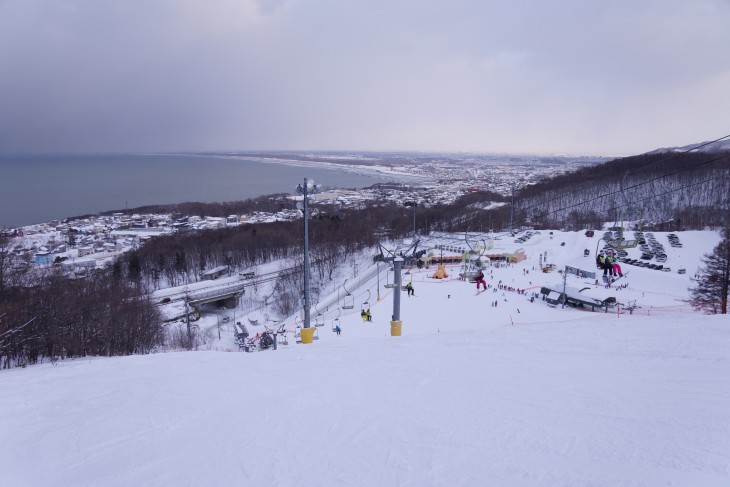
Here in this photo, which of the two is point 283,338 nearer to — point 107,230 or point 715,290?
point 715,290

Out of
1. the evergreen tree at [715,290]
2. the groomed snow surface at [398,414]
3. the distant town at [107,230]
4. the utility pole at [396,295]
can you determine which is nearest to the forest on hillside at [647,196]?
the distant town at [107,230]

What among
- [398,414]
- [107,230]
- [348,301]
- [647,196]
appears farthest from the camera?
[647,196]

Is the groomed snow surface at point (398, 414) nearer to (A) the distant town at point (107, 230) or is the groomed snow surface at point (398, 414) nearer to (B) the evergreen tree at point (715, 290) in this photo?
(B) the evergreen tree at point (715, 290)

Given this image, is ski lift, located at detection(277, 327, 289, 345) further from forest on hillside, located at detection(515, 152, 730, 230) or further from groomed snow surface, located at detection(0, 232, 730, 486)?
forest on hillside, located at detection(515, 152, 730, 230)

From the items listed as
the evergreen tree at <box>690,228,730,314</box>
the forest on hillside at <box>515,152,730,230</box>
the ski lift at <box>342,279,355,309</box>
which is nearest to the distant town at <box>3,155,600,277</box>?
the ski lift at <box>342,279,355,309</box>

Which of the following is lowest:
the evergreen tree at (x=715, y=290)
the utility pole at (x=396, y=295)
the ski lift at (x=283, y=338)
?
the ski lift at (x=283, y=338)

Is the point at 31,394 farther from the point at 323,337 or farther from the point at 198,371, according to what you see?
the point at 323,337

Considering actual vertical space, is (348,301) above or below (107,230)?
below

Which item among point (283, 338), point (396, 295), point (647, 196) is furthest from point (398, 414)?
point (647, 196)

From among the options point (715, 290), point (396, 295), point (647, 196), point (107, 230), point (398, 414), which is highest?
point (647, 196)
